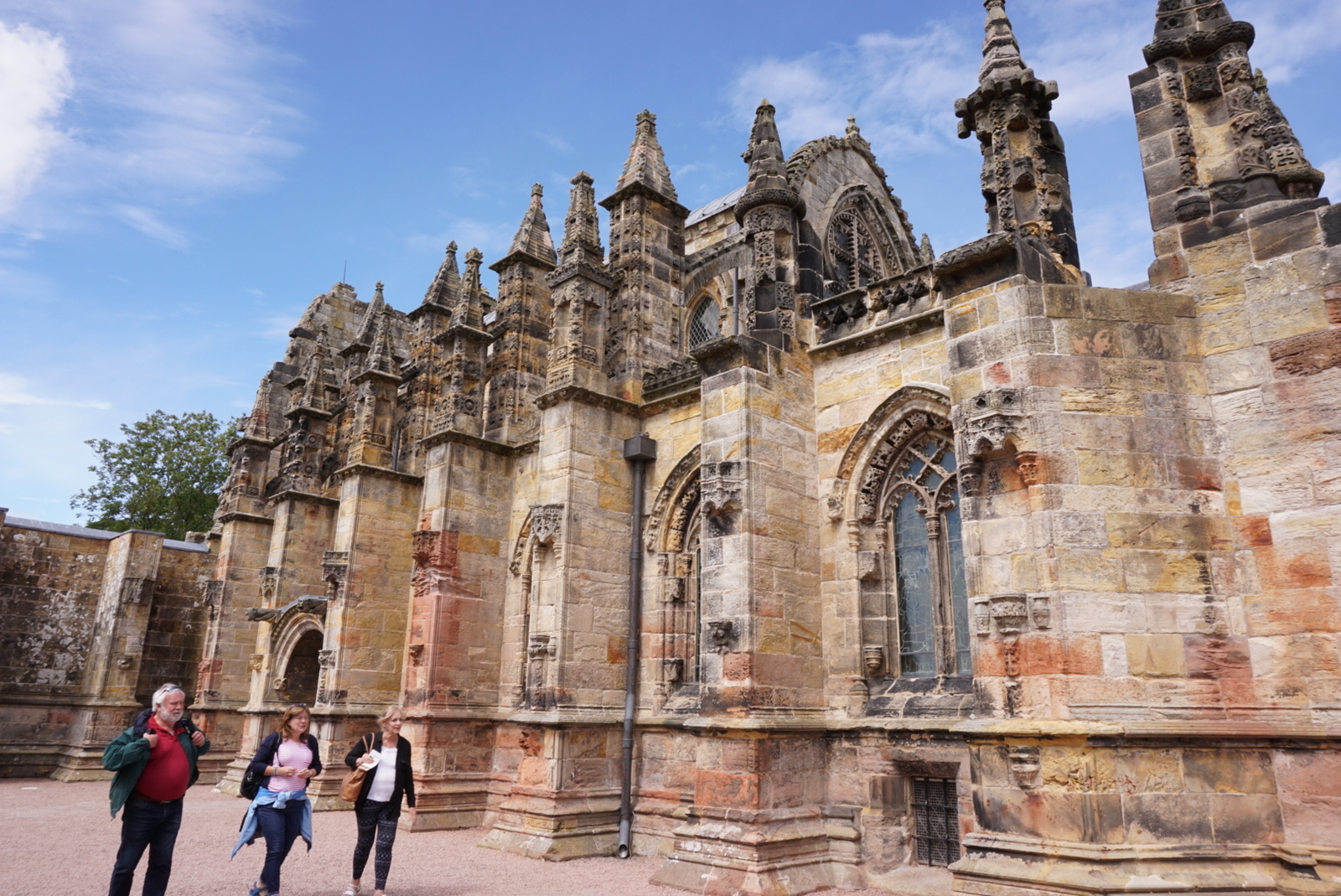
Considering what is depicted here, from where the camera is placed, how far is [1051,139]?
9.59 metres

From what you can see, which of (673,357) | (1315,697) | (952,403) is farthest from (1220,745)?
(673,357)

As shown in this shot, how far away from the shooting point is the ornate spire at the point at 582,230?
1475 cm

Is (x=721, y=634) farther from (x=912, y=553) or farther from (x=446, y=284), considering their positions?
(x=446, y=284)

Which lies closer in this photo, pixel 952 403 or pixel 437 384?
pixel 952 403

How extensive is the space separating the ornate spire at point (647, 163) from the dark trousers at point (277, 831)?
10820 millimetres

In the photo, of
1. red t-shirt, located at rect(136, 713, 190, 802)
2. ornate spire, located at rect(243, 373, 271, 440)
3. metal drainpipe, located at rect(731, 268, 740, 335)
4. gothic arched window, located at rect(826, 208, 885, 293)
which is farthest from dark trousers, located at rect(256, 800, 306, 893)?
ornate spire, located at rect(243, 373, 271, 440)

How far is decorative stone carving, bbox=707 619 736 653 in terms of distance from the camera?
1003cm

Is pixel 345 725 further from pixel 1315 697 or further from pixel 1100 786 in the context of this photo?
pixel 1315 697

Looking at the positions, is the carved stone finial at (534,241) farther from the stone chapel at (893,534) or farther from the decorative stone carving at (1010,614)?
the decorative stone carving at (1010,614)

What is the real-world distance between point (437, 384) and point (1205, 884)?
51.2 ft

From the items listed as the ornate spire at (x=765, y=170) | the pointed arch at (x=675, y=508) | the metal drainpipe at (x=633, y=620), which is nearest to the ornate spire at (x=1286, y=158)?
the ornate spire at (x=765, y=170)

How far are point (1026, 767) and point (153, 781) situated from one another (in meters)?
6.43

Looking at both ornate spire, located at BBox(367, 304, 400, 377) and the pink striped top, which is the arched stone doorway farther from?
the pink striped top

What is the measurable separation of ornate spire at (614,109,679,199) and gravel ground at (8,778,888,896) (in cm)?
1023
